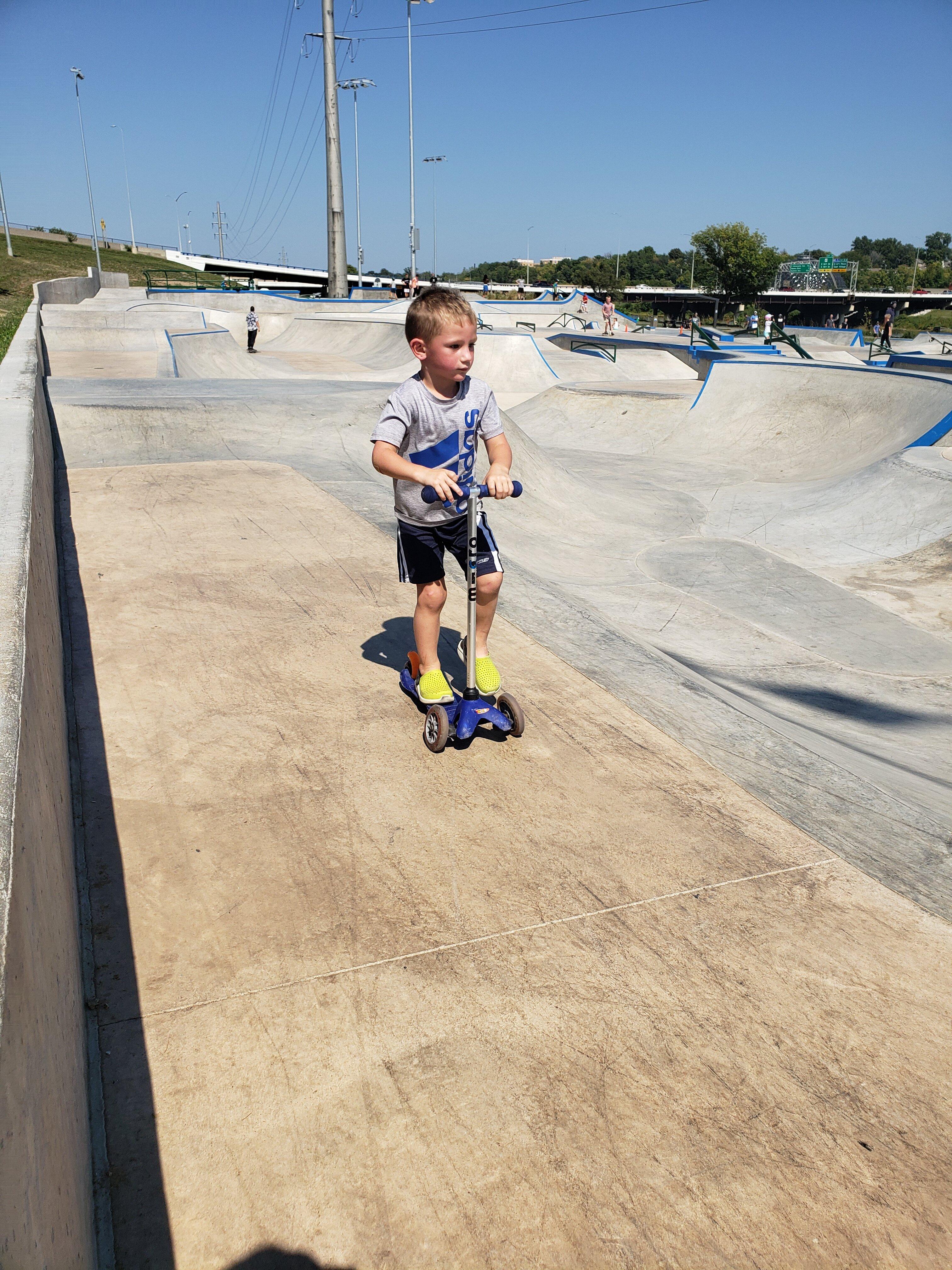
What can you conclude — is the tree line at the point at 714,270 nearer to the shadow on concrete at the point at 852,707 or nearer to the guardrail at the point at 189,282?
the guardrail at the point at 189,282

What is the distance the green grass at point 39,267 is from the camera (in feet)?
85.6

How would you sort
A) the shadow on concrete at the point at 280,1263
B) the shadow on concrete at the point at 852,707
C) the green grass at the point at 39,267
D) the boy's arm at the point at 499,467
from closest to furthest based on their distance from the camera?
the shadow on concrete at the point at 280,1263 → the boy's arm at the point at 499,467 → the shadow on concrete at the point at 852,707 → the green grass at the point at 39,267

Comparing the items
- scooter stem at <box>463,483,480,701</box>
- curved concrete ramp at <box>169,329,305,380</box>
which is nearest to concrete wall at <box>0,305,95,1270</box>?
scooter stem at <box>463,483,480,701</box>

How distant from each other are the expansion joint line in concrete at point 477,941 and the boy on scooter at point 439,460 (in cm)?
126

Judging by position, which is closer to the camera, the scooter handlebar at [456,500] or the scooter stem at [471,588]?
the scooter handlebar at [456,500]

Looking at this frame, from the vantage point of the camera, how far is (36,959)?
1.42m

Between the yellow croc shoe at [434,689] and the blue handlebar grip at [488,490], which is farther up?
the blue handlebar grip at [488,490]

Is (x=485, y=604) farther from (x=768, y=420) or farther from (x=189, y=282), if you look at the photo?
(x=189, y=282)

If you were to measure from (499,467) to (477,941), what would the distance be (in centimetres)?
187

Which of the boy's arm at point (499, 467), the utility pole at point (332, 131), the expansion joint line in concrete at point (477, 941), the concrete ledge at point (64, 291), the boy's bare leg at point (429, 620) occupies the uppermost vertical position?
the utility pole at point (332, 131)

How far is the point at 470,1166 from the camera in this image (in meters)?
1.85

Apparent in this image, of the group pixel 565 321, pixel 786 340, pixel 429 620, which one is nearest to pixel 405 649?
pixel 429 620

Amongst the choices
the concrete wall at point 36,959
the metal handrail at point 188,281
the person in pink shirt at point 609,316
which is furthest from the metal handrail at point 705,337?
the metal handrail at point 188,281

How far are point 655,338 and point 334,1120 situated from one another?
42.9 meters
